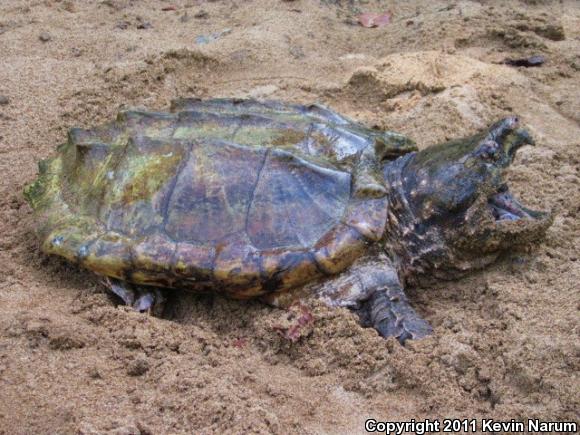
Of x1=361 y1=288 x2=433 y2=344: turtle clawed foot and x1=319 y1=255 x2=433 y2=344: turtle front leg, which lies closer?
x1=361 y1=288 x2=433 y2=344: turtle clawed foot

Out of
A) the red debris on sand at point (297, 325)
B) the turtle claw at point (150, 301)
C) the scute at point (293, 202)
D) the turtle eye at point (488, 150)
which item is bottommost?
the turtle claw at point (150, 301)

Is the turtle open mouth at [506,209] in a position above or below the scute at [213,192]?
below

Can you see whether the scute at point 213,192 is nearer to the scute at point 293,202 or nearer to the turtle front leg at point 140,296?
the scute at point 293,202

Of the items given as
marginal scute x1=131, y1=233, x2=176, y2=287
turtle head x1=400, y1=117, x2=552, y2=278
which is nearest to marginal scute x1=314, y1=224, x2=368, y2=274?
turtle head x1=400, y1=117, x2=552, y2=278

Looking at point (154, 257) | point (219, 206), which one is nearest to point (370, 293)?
point (219, 206)

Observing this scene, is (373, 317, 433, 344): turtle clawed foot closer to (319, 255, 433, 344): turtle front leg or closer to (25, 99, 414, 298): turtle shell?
(319, 255, 433, 344): turtle front leg

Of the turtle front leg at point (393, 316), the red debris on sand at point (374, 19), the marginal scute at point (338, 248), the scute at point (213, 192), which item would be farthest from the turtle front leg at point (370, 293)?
the red debris on sand at point (374, 19)
